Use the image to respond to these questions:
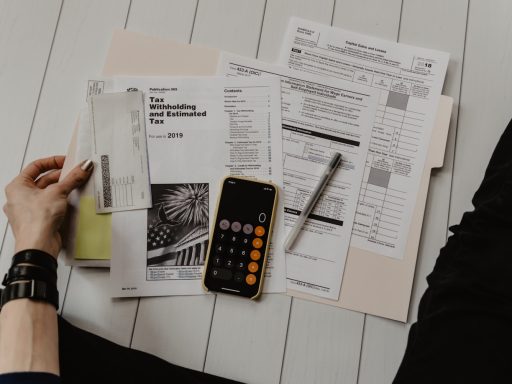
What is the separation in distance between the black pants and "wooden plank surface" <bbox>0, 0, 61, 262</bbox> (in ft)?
1.89

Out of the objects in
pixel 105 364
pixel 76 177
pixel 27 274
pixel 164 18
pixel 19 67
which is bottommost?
pixel 105 364

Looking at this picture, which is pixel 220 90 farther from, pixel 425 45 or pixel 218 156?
pixel 425 45

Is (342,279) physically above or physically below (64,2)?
below

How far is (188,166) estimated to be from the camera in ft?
2.25

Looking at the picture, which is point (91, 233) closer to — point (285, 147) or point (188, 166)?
point (188, 166)

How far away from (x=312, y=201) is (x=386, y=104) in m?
0.18

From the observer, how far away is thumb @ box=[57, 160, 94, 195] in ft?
2.16

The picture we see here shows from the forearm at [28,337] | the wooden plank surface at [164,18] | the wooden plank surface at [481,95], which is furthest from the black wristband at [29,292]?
the wooden plank surface at [481,95]

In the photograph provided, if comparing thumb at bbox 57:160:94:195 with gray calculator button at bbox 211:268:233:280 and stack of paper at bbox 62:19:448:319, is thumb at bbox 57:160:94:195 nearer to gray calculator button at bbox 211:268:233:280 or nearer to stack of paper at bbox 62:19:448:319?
stack of paper at bbox 62:19:448:319

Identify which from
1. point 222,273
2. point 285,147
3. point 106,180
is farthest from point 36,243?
point 285,147

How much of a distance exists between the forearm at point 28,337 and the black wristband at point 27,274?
1.1 inches

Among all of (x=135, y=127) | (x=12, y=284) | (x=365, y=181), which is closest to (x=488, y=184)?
(x=365, y=181)

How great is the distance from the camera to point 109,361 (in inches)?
24.5

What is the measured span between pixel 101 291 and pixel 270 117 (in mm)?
336
